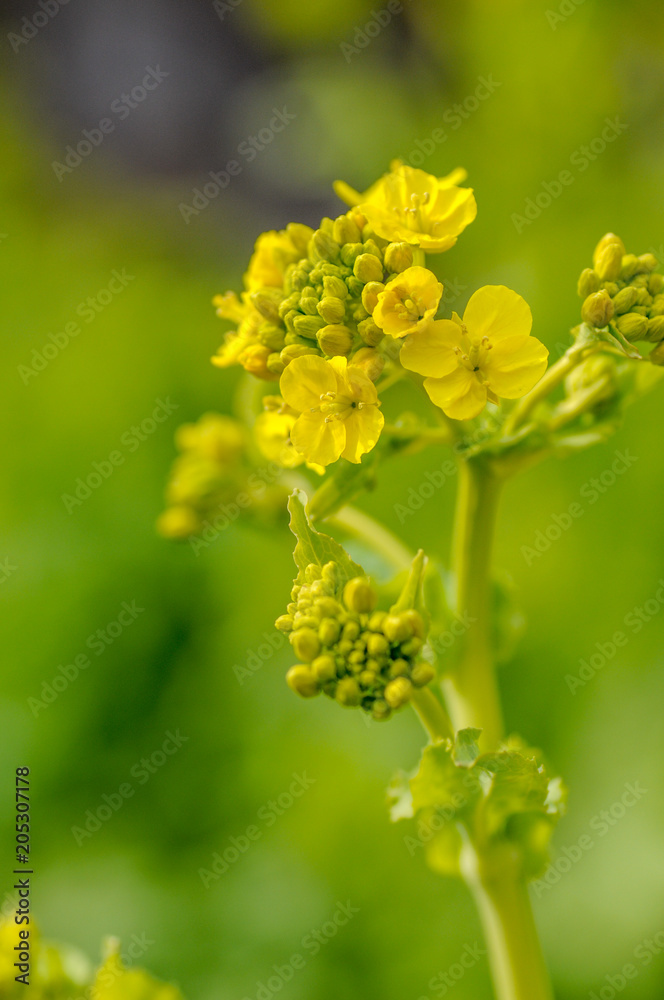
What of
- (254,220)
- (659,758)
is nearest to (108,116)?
(254,220)

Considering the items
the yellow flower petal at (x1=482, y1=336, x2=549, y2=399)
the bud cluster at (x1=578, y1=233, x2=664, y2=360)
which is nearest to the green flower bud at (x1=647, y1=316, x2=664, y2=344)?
the bud cluster at (x1=578, y1=233, x2=664, y2=360)

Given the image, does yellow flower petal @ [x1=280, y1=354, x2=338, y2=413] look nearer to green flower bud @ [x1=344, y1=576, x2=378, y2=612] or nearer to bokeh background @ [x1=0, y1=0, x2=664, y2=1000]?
green flower bud @ [x1=344, y1=576, x2=378, y2=612]

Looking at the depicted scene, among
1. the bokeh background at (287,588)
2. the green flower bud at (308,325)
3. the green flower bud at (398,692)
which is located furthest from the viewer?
the bokeh background at (287,588)

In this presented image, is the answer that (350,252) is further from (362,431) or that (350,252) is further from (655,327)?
(655,327)

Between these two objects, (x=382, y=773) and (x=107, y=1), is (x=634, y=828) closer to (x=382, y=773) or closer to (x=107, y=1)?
(x=382, y=773)

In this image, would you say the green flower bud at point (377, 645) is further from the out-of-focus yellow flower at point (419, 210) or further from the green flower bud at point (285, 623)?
the out-of-focus yellow flower at point (419, 210)

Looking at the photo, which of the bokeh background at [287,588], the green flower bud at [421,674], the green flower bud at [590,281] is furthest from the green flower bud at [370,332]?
the bokeh background at [287,588]

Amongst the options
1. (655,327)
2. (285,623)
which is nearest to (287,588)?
(285,623)
